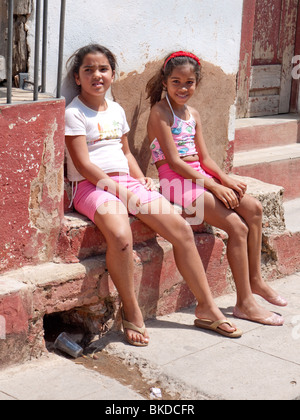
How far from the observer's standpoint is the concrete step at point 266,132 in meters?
5.69

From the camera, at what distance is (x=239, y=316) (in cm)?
398

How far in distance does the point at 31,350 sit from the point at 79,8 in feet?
6.11

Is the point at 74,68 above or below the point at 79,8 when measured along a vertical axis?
below

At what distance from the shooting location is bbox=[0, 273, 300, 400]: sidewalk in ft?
10.1

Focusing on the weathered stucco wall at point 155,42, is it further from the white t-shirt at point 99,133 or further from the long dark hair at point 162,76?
the white t-shirt at point 99,133

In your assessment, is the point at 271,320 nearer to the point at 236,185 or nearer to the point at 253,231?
the point at 253,231

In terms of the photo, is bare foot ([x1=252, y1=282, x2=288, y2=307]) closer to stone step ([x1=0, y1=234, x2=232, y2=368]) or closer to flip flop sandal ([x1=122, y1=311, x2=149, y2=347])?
stone step ([x1=0, y1=234, x2=232, y2=368])

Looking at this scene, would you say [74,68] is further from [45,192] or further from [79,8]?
[45,192]

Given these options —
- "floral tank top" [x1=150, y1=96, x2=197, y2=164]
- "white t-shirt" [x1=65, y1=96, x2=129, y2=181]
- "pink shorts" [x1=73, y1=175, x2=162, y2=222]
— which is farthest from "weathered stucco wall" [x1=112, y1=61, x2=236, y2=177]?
"pink shorts" [x1=73, y1=175, x2=162, y2=222]

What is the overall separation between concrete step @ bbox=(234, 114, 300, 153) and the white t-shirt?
1968mm

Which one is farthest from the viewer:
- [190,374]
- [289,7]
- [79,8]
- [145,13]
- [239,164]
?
[289,7]

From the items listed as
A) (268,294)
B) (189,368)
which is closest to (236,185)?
(268,294)
